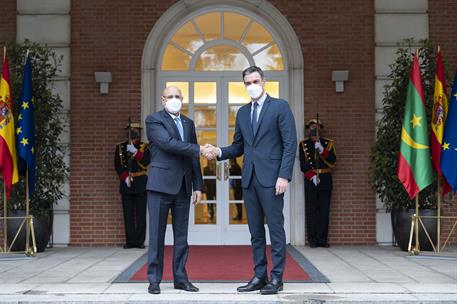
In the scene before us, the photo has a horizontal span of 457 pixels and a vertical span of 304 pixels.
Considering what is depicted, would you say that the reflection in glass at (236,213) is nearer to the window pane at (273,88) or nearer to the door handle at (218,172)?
the door handle at (218,172)

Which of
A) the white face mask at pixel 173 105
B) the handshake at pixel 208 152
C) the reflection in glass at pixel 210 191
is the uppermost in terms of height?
the white face mask at pixel 173 105

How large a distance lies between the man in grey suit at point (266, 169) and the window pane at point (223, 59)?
5328mm

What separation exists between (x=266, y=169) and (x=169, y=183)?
877 millimetres

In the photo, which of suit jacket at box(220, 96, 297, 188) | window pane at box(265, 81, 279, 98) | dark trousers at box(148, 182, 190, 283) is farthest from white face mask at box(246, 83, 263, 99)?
window pane at box(265, 81, 279, 98)

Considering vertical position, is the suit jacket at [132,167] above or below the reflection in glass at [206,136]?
below

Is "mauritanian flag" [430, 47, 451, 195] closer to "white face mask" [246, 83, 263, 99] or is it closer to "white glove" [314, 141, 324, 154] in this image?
"white glove" [314, 141, 324, 154]

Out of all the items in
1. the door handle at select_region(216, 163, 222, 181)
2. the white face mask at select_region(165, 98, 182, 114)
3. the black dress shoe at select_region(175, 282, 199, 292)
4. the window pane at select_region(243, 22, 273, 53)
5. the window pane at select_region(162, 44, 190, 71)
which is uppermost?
the window pane at select_region(243, 22, 273, 53)

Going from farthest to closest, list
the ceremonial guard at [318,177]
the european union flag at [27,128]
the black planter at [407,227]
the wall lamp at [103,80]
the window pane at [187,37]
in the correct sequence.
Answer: the window pane at [187,37] < the wall lamp at [103,80] < the ceremonial guard at [318,177] < the black planter at [407,227] < the european union flag at [27,128]

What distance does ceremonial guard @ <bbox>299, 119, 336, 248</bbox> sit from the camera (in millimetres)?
11367

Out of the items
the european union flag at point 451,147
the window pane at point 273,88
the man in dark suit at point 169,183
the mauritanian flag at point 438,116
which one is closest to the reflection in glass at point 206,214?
the window pane at point 273,88

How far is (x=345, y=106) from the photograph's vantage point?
38.4 ft

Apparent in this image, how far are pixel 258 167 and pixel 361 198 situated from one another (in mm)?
5416

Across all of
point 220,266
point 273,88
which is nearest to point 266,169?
point 220,266

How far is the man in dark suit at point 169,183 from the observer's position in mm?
6648
